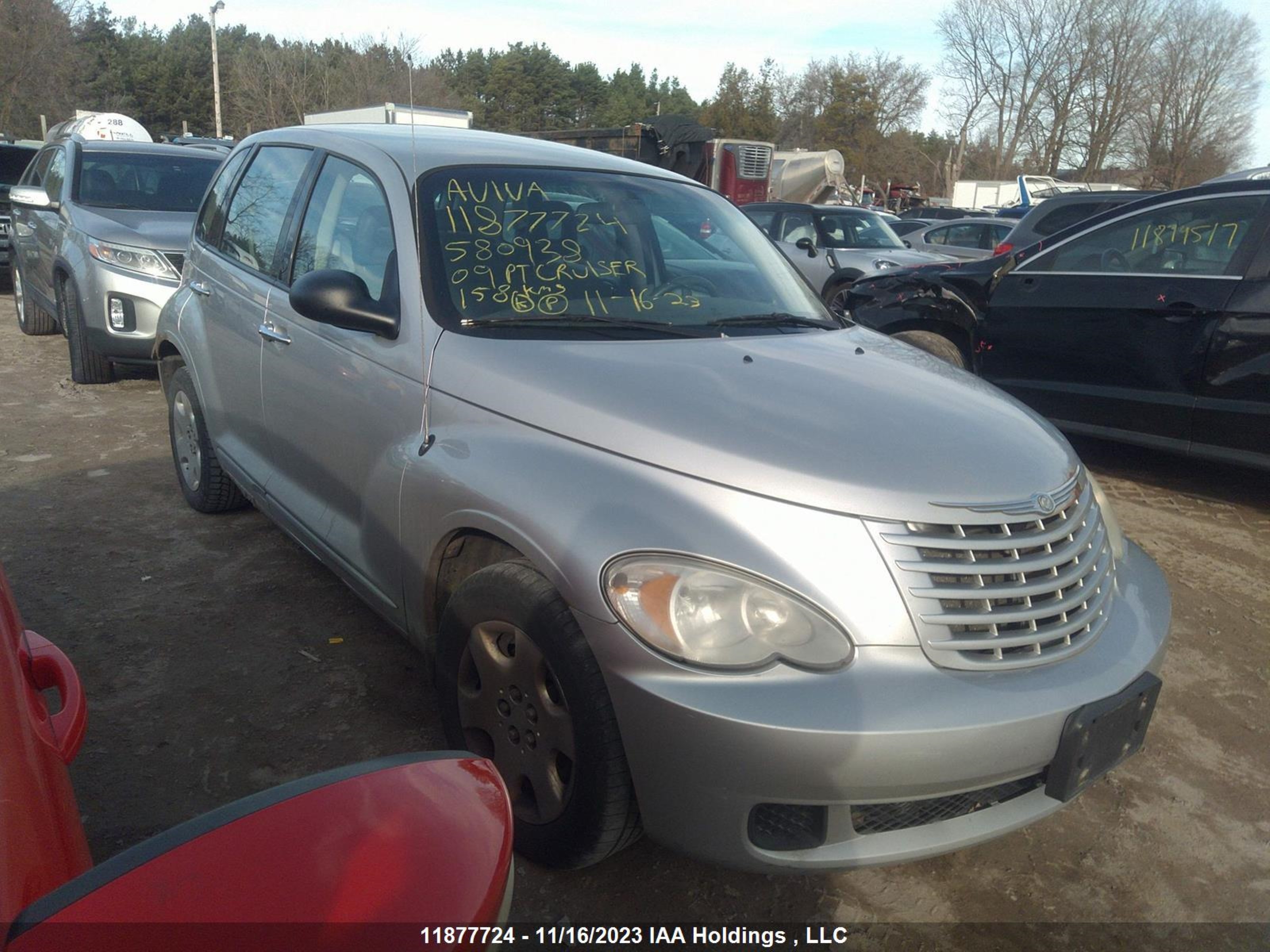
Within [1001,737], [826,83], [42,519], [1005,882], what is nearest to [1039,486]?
[1001,737]

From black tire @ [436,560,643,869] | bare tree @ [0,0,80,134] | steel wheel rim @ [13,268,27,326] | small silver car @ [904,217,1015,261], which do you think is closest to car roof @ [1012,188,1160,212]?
small silver car @ [904,217,1015,261]

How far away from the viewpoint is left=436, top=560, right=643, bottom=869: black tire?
2037 mm

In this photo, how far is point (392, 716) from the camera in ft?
10.0

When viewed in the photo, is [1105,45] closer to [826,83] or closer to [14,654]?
[826,83]

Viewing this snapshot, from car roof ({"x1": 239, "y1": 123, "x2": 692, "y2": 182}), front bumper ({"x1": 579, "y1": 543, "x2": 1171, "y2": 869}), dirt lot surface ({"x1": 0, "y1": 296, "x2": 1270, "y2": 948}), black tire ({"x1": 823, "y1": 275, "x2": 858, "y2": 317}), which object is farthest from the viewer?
black tire ({"x1": 823, "y1": 275, "x2": 858, "y2": 317})

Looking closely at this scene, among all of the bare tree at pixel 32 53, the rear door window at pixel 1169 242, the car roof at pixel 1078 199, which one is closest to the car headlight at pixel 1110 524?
the rear door window at pixel 1169 242

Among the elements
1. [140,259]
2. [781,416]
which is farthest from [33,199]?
[781,416]

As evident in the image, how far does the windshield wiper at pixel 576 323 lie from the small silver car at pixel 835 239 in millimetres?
8468

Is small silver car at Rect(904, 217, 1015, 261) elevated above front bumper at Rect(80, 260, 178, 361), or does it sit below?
above

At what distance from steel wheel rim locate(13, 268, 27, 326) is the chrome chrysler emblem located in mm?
9723

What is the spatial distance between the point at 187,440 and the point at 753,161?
19.2 metres

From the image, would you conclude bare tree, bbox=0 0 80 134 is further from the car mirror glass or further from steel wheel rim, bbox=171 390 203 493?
steel wheel rim, bbox=171 390 203 493

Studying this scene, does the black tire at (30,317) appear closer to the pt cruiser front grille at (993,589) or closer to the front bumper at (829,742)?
the front bumper at (829,742)

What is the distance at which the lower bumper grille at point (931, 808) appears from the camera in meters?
2.02
